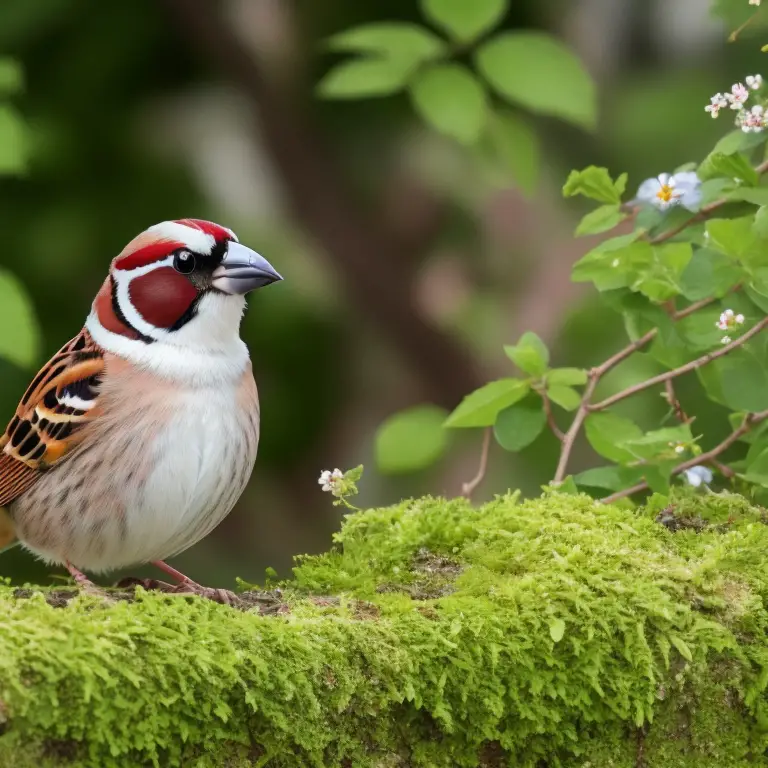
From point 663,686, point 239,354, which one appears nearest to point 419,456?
point 239,354

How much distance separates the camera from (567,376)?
3.62 meters

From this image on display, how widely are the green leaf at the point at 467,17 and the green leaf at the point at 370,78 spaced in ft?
0.64

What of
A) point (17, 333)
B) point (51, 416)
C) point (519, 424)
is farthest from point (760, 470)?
point (17, 333)

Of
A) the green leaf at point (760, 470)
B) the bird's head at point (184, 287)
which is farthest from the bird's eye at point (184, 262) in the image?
the green leaf at point (760, 470)

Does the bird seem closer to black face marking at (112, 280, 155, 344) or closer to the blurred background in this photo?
black face marking at (112, 280, 155, 344)

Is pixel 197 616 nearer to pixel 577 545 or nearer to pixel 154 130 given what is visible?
pixel 577 545

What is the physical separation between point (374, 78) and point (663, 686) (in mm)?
2299

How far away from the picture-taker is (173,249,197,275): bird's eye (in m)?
3.53

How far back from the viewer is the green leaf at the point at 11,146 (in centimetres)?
407

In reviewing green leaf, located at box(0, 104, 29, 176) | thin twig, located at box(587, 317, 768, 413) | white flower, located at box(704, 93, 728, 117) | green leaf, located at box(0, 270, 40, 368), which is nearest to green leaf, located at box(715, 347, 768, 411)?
thin twig, located at box(587, 317, 768, 413)

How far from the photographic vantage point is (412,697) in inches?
105

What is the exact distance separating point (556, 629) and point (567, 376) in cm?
99

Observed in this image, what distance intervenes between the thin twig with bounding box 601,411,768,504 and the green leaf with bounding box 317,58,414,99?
5.04ft

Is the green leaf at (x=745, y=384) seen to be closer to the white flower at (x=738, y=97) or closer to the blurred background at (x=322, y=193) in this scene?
the white flower at (x=738, y=97)
